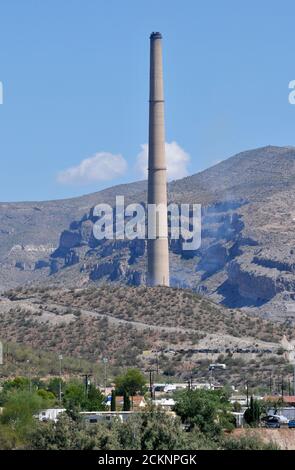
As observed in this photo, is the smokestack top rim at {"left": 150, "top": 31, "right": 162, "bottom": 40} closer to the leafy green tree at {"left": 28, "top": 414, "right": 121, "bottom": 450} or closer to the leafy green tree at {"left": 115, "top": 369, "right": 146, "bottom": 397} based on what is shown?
the leafy green tree at {"left": 115, "top": 369, "right": 146, "bottom": 397}

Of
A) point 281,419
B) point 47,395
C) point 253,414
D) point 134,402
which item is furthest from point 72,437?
point 47,395

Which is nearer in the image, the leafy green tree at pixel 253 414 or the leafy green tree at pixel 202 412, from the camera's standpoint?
the leafy green tree at pixel 202 412

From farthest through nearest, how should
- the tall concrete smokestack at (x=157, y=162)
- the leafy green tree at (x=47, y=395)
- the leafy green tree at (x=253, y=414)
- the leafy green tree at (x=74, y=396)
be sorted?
1. the tall concrete smokestack at (x=157, y=162)
2. the leafy green tree at (x=47, y=395)
3. the leafy green tree at (x=74, y=396)
4. the leafy green tree at (x=253, y=414)

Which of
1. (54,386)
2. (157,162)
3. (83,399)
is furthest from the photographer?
(157,162)

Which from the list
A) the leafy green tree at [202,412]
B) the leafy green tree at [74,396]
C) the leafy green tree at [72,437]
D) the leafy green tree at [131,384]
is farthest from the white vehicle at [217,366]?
the leafy green tree at [72,437]

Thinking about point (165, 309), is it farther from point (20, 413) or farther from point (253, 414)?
point (20, 413)

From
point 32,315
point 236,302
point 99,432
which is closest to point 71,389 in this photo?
point 99,432

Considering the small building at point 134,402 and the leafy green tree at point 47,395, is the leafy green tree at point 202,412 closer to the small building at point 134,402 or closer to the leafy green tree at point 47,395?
the small building at point 134,402
